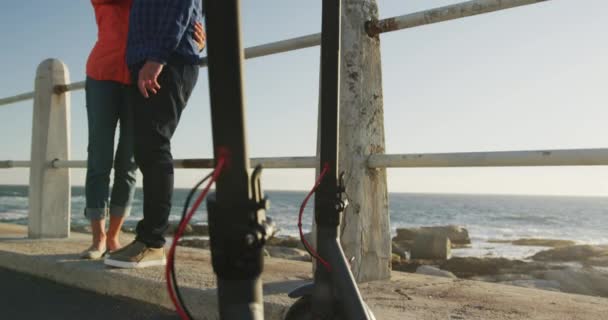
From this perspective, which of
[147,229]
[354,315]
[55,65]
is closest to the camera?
[354,315]

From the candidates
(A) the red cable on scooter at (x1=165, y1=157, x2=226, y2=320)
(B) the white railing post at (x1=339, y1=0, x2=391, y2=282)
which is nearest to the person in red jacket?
(B) the white railing post at (x1=339, y1=0, x2=391, y2=282)

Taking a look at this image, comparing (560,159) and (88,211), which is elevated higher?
(560,159)

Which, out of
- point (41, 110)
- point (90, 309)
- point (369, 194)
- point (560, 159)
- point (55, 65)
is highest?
point (55, 65)

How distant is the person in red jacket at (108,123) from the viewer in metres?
2.25

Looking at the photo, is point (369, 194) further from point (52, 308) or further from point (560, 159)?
point (52, 308)

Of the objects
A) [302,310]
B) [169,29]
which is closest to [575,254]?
[169,29]

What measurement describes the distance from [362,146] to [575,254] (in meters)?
15.1

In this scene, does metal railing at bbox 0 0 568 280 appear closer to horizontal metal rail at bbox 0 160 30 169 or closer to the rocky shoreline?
horizontal metal rail at bbox 0 160 30 169

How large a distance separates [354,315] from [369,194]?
1009 millimetres

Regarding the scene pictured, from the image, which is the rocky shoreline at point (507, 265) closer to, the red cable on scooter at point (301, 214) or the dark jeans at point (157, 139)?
the dark jeans at point (157, 139)

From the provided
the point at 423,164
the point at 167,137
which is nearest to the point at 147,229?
the point at 167,137

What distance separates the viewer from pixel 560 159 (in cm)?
145

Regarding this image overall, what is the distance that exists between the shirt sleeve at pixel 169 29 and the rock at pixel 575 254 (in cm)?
1429

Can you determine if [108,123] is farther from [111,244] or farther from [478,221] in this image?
[478,221]
